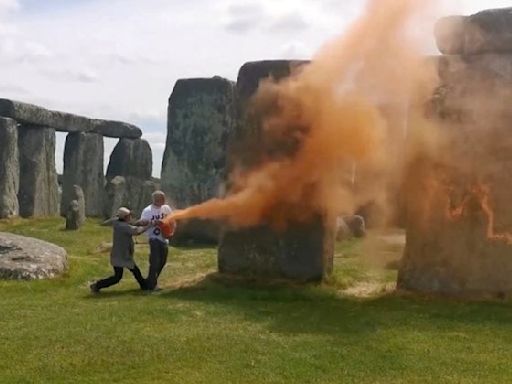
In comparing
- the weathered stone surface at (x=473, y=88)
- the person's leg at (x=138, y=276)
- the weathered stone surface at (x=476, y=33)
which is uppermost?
the weathered stone surface at (x=476, y=33)

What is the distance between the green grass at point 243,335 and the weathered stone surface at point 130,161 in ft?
62.6

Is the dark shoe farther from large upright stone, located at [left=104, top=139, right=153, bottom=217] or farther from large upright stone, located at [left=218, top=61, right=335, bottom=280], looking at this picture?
large upright stone, located at [left=104, top=139, right=153, bottom=217]

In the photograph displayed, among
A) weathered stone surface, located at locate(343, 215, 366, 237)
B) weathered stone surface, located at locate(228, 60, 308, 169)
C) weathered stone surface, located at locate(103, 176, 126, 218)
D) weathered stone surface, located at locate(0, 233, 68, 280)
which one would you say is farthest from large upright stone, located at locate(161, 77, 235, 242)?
weathered stone surface, located at locate(228, 60, 308, 169)

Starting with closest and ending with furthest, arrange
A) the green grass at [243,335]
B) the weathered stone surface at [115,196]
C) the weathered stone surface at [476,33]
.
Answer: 1. the green grass at [243,335]
2. the weathered stone surface at [476,33]
3. the weathered stone surface at [115,196]

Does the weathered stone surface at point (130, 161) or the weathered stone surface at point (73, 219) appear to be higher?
the weathered stone surface at point (130, 161)

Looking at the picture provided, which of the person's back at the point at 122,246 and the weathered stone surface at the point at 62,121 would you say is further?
the weathered stone surface at the point at 62,121

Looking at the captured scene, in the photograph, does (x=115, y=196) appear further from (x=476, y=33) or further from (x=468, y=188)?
(x=476, y=33)

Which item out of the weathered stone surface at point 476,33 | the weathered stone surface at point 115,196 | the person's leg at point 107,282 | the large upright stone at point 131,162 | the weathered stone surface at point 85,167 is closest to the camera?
the weathered stone surface at point 476,33

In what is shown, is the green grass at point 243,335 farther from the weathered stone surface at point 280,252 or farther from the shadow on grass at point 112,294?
the weathered stone surface at point 280,252

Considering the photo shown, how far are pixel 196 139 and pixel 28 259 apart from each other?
1184 centimetres

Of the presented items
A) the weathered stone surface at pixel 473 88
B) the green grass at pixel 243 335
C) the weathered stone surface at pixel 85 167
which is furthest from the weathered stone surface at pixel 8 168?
the weathered stone surface at pixel 473 88

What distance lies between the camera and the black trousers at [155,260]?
13.1 m

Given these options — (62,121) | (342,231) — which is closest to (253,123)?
(342,231)

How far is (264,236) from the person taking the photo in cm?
1385
